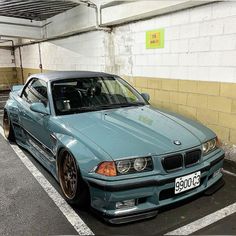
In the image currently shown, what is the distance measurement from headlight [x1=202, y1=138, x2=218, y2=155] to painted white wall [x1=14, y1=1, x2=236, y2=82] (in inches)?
57.6

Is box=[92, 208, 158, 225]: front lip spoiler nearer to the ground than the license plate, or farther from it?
nearer to the ground

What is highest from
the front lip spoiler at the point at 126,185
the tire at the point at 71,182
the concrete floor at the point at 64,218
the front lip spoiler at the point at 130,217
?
the front lip spoiler at the point at 126,185

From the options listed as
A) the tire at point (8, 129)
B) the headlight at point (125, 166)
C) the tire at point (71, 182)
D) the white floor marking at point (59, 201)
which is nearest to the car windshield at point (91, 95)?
the tire at point (71, 182)

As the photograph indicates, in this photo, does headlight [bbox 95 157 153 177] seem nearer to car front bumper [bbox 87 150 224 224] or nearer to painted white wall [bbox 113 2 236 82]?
car front bumper [bbox 87 150 224 224]

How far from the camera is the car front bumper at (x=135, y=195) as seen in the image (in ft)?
7.74

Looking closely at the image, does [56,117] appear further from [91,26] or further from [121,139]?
[91,26]

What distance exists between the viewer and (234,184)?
134 inches

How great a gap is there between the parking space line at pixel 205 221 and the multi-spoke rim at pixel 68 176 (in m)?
1.03

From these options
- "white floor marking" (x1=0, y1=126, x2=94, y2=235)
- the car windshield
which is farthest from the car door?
"white floor marking" (x1=0, y1=126, x2=94, y2=235)

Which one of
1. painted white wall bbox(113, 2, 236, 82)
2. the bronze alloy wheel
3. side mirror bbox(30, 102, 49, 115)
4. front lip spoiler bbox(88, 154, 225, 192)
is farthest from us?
painted white wall bbox(113, 2, 236, 82)

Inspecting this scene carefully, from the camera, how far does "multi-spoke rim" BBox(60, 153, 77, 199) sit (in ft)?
9.20

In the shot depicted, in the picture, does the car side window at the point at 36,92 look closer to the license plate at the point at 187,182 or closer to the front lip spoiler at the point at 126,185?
the front lip spoiler at the point at 126,185

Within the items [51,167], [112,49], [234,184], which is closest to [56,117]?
[51,167]

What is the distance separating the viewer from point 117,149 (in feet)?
8.20
